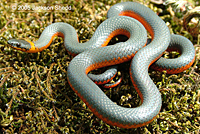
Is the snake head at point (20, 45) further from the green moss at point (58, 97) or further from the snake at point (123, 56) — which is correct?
the green moss at point (58, 97)

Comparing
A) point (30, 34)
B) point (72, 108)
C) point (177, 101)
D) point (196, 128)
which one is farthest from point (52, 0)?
point (196, 128)

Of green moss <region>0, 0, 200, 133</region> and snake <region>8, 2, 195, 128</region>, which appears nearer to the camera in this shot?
snake <region>8, 2, 195, 128</region>

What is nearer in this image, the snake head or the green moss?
the green moss

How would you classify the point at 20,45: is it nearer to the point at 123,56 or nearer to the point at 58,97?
the point at 58,97

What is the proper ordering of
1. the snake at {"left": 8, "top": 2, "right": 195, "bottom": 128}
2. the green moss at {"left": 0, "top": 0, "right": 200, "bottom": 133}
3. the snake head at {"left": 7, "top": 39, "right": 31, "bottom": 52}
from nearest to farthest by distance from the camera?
1. the snake at {"left": 8, "top": 2, "right": 195, "bottom": 128}
2. the green moss at {"left": 0, "top": 0, "right": 200, "bottom": 133}
3. the snake head at {"left": 7, "top": 39, "right": 31, "bottom": 52}

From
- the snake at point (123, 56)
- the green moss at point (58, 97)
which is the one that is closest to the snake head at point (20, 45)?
the snake at point (123, 56)

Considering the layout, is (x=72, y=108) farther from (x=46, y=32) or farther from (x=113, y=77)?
(x=46, y=32)

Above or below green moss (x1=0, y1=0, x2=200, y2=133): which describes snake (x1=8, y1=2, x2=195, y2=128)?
above

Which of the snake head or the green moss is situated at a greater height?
the snake head

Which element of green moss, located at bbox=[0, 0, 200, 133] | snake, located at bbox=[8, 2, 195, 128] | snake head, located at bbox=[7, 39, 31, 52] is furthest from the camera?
snake head, located at bbox=[7, 39, 31, 52]

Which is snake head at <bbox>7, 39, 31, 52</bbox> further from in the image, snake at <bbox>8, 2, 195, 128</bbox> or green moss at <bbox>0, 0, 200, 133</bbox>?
green moss at <bbox>0, 0, 200, 133</bbox>

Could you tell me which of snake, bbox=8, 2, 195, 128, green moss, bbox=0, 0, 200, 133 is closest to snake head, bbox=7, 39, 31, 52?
snake, bbox=8, 2, 195, 128
